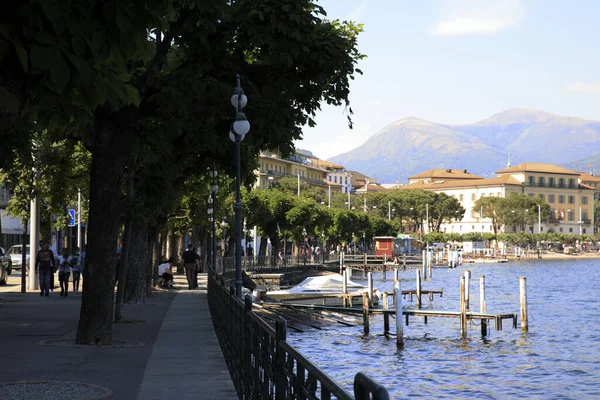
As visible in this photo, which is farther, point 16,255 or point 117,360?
point 16,255

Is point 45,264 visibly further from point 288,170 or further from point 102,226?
point 288,170

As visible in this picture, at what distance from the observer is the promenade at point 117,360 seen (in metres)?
11.7

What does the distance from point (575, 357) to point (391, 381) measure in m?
8.81

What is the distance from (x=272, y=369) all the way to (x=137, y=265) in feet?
72.9

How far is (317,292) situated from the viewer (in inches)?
2007

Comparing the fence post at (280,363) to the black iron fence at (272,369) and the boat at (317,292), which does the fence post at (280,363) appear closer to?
the black iron fence at (272,369)

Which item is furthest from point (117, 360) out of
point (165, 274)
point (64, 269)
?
point (165, 274)

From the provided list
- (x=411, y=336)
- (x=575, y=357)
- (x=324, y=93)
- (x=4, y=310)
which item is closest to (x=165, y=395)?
(x=324, y=93)

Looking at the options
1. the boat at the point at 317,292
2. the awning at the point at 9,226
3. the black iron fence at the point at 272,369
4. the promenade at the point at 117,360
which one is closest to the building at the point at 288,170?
the awning at the point at 9,226

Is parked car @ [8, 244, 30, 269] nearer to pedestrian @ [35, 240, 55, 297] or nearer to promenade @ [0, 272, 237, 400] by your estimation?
pedestrian @ [35, 240, 55, 297]

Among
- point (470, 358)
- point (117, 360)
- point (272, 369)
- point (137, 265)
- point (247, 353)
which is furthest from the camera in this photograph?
point (470, 358)

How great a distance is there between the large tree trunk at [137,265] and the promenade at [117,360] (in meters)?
2.49

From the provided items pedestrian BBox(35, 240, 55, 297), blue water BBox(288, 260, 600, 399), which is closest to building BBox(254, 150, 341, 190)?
blue water BBox(288, 260, 600, 399)

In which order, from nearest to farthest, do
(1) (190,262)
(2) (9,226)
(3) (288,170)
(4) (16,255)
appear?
(1) (190,262), (4) (16,255), (2) (9,226), (3) (288,170)
